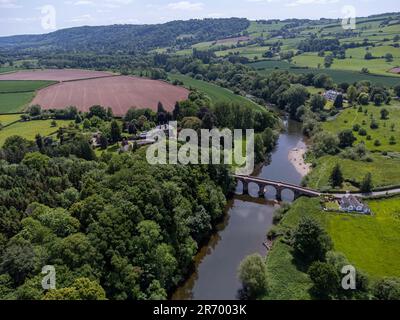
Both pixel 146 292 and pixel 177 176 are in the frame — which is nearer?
pixel 146 292

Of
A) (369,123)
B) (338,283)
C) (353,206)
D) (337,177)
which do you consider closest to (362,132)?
(369,123)

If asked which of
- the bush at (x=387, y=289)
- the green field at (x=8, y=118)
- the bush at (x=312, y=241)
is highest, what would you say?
the green field at (x=8, y=118)

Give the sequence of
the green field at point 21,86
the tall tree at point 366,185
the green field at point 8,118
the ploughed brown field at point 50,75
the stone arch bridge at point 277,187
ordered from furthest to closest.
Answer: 1. the ploughed brown field at point 50,75
2. the green field at point 21,86
3. the green field at point 8,118
4. the stone arch bridge at point 277,187
5. the tall tree at point 366,185

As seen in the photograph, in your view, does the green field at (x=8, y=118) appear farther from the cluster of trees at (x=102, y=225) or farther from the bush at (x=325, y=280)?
the bush at (x=325, y=280)

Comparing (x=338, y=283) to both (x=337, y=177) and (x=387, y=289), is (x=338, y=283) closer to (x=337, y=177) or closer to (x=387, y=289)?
(x=387, y=289)

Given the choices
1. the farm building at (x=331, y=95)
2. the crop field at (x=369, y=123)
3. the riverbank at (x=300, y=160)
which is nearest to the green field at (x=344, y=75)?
the farm building at (x=331, y=95)
